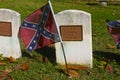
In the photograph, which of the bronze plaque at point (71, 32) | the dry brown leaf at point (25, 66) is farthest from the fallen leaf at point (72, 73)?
the dry brown leaf at point (25, 66)

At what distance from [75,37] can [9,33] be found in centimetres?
143

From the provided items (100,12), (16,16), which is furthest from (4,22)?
(100,12)

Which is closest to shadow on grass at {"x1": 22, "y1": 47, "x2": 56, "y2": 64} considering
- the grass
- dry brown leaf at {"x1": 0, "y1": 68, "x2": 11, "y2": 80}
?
the grass

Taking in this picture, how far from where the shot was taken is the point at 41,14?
7242 millimetres

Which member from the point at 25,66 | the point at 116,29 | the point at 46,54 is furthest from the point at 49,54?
the point at 116,29

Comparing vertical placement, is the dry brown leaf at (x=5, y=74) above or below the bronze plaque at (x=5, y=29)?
below

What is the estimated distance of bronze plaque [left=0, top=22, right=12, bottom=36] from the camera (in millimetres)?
7711

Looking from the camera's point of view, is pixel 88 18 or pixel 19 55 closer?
pixel 88 18

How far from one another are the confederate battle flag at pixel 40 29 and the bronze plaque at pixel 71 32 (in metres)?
0.30

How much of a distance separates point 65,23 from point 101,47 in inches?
74.4

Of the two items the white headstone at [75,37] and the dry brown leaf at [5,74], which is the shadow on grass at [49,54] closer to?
the white headstone at [75,37]

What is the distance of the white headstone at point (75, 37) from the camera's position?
7.21 meters

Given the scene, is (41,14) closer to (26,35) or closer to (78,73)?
(26,35)

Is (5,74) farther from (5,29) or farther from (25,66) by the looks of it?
(5,29)
